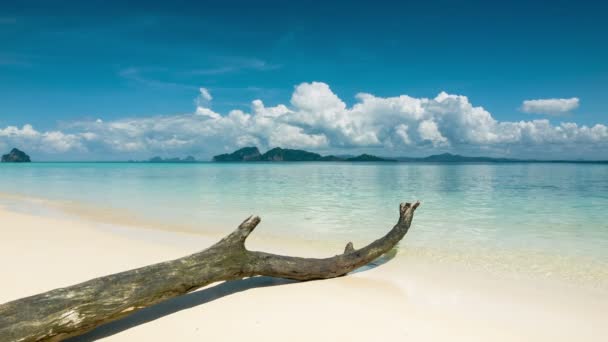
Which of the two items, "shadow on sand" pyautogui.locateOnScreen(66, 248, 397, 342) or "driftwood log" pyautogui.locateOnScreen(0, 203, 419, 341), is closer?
"driftwood log" pyautogui.locateOnScreen(0, 203, 419, 341)

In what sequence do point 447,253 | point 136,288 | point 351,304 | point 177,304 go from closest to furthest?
point 136,288 → point 177,304 → point 351,304 → point 447,253

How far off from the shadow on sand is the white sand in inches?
0.6

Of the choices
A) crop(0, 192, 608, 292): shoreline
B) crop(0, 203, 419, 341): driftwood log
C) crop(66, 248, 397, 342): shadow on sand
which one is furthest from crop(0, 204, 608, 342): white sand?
crop(0, 192, 608, 292): shoreline

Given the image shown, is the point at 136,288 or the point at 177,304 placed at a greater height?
the point at 136,288

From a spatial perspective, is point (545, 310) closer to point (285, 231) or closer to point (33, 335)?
point (33, 335)

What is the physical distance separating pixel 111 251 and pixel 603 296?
10095 millimetres

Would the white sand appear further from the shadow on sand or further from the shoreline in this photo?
the shoreline

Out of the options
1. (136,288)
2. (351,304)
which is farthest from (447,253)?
(136,288)

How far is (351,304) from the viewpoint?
19.1ft

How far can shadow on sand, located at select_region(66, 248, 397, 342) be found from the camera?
466 cm

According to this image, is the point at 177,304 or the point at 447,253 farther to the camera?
the point at 447,253

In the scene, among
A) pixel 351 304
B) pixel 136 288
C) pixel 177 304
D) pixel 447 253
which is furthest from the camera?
pixel 447 253

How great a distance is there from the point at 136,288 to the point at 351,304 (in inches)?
121

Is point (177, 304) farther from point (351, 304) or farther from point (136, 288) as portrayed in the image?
point (351, 304)
